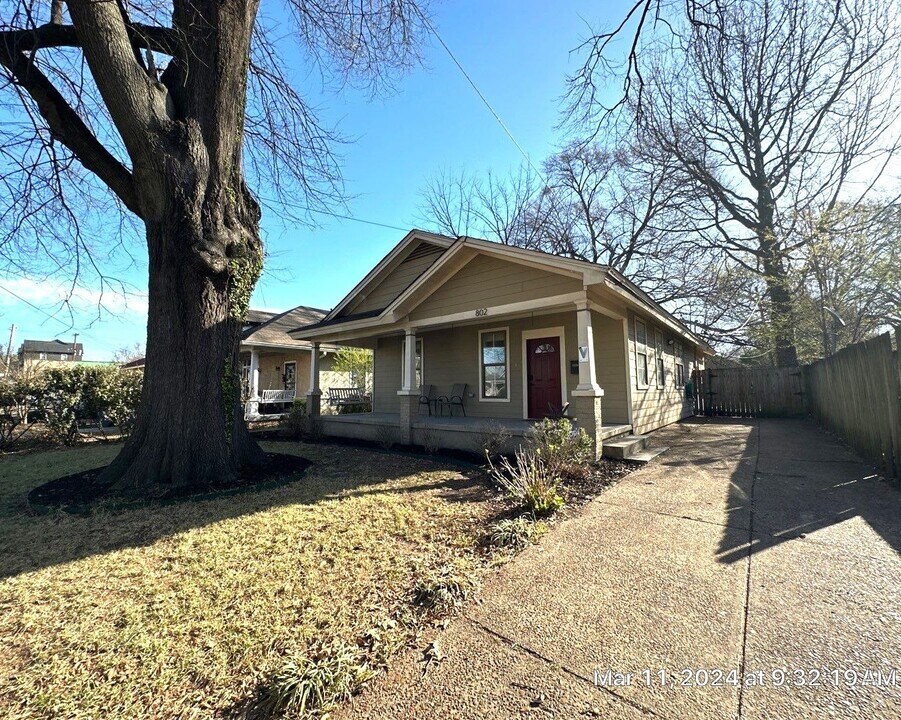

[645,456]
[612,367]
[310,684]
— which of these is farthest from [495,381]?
[310,684]

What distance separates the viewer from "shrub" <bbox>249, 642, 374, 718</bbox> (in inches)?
68.4

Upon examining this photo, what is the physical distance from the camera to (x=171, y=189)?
521cm

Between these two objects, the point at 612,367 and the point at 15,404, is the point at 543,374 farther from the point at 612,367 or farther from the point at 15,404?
the point at 15,404

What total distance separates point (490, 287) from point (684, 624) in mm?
6156

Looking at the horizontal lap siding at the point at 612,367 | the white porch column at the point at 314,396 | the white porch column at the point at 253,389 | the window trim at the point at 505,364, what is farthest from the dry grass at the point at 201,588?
the white porch column at the point at 253,389

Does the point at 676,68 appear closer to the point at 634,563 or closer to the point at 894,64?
the point at 894,64

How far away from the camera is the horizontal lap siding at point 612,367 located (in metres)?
8.23

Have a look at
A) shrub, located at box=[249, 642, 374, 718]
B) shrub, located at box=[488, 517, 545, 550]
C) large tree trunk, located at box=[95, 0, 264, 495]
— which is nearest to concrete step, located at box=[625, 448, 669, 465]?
shrub, located at box=[488, 517, 545, 550]

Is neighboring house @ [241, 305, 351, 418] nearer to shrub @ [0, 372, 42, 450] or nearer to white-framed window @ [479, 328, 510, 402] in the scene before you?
shrub @ [0, 372, 42, 450]

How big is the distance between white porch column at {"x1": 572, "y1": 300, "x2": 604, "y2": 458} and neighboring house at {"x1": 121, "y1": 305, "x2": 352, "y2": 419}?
976cm

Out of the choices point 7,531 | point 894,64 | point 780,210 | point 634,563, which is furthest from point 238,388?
point 780,210

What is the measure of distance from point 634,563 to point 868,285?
1575 centimetres

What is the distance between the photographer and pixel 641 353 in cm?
935

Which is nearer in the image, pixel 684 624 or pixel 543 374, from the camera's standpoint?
pixel 684 624
